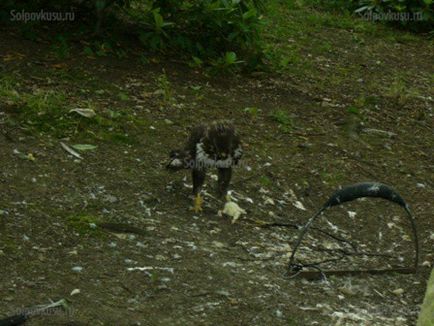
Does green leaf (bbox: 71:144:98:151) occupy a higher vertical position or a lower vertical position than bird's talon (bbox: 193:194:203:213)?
higher

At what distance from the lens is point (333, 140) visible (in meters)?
8.75

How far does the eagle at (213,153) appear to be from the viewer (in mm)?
6598

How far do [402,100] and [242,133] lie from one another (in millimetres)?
2726

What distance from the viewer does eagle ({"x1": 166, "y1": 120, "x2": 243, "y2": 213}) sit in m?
6.60

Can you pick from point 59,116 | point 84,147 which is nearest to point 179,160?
point 84,147

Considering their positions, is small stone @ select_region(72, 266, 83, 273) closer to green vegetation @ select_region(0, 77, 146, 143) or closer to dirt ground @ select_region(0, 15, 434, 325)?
dirt ground @ select_region(0, 15, 434, 325)

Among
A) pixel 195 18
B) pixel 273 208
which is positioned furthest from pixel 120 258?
pixel 195 18

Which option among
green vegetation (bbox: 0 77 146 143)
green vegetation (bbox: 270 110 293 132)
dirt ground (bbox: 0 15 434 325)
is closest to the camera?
dirt ground (bbox: 0 15 434 325)

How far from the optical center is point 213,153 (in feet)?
21.7

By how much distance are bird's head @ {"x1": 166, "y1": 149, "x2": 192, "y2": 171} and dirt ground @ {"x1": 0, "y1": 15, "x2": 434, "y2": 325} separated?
6.0 inches

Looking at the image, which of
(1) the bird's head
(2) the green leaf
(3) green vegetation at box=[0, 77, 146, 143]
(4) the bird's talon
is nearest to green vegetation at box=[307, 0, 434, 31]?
(3) green vegetation at box=[0, 77, 146, 143]

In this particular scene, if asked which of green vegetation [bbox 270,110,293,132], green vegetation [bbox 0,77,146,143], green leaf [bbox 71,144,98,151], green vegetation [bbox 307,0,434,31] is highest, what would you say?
green vegetation [bbox 307,0,434,31]

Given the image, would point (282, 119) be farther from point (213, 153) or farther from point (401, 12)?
point (401, 12)

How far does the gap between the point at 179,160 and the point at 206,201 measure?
43 cm
